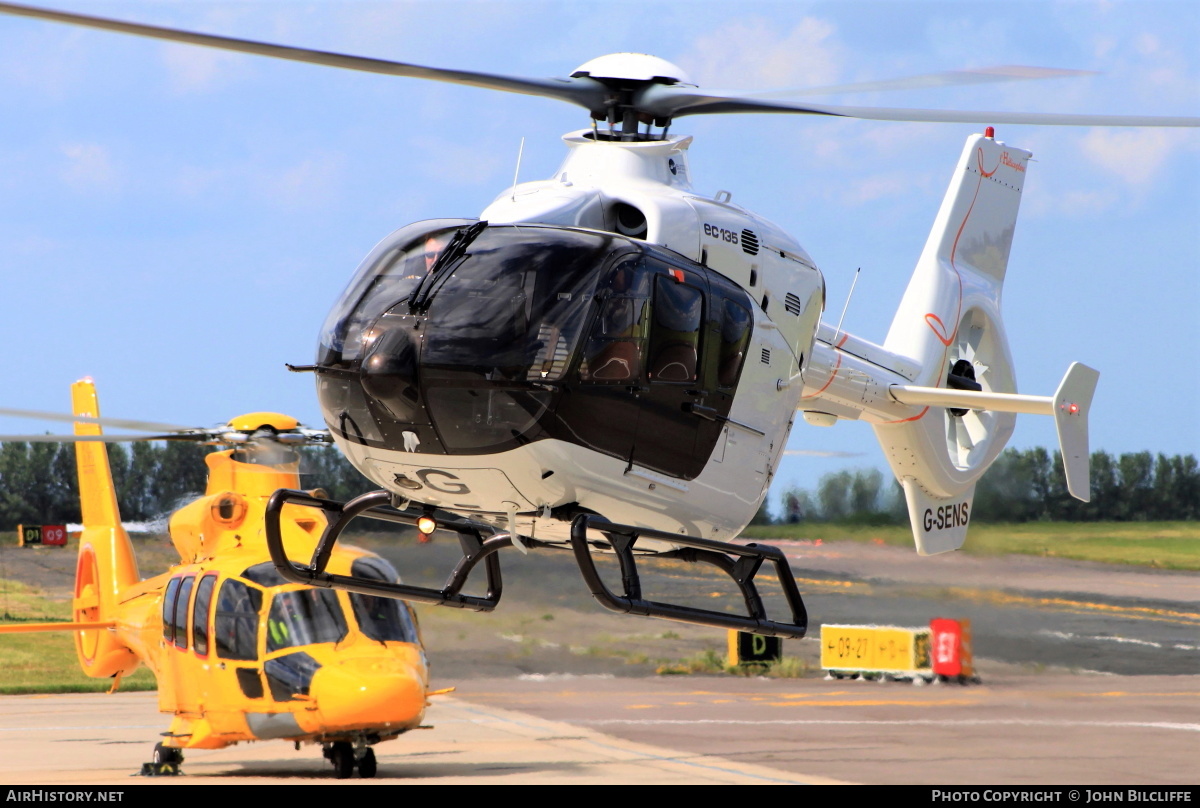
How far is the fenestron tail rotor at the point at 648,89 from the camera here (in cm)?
724

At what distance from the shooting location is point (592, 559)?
808cm

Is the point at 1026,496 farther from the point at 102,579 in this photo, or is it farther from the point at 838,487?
the point at 102,579

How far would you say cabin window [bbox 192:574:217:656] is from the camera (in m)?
13.8

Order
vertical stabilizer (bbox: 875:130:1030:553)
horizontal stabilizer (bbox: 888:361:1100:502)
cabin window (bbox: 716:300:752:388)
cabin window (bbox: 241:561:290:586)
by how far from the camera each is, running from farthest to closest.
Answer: cabin window (bbox: 241:561:290:586), vertical stabilizer (bbox: 875:130:1030:553), horizontal stabilizer (bbox: 888:361:1100:502), cabin window (bbox: 716:300:752:388)

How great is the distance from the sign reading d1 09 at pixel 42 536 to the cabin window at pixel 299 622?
1913cm

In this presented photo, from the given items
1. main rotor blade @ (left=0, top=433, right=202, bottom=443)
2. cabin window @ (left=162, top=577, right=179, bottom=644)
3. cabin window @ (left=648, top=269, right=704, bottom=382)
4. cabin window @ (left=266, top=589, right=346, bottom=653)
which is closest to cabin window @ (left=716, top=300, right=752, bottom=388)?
cabin window @ (left=648, top=269, right=704, bottom=382)

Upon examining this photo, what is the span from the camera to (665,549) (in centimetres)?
820

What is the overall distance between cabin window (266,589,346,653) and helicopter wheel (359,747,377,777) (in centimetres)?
199

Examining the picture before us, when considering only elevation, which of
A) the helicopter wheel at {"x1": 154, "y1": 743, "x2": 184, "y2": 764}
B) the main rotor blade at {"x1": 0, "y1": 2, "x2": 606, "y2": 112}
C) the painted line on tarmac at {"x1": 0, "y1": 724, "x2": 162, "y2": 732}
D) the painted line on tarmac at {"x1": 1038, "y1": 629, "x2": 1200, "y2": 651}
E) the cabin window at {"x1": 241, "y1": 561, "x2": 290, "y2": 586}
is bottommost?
the painted line on tarmac at {"x1": 0, "y1": 724, "x2": 162, "y2": 732}

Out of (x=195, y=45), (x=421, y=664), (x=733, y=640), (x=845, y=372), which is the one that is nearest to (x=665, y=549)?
(x=845, y=372)

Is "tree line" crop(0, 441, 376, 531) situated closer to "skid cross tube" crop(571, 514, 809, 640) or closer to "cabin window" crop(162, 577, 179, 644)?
"cabin window" crop(162, 577, 179, 644)

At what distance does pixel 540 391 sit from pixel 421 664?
771cm

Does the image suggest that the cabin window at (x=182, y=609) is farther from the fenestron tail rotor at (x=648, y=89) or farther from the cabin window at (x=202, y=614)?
the fenestron tail rotor at (x=648, y=89)

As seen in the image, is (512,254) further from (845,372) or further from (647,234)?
(845,372)
